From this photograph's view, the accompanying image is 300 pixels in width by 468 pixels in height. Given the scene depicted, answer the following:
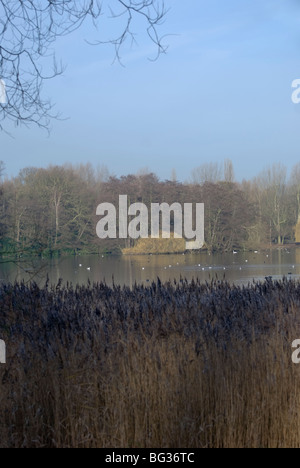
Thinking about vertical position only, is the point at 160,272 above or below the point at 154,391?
below

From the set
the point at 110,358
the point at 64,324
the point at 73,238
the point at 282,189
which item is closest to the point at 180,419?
the point at 110,358

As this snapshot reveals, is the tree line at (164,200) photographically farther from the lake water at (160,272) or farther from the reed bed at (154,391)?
the reed bed at (154,391)

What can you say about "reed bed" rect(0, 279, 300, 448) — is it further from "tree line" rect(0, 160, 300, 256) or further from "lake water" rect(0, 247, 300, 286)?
"tree line" rect(0, 160, 300, 256)

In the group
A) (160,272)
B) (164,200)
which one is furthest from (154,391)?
(164,200)

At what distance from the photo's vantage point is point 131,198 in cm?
5025

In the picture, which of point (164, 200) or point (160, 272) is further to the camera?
point (164, 200)

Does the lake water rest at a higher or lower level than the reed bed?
lower

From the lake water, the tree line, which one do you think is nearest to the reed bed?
the lake water

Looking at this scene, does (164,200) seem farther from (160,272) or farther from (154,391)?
(154,391)

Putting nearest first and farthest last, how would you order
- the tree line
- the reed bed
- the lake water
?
1. the reed bed
2. the lake water
3. the tree line

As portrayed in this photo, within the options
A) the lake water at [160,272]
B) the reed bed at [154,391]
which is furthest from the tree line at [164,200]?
the reed bed at [154,391]

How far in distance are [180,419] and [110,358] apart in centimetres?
65

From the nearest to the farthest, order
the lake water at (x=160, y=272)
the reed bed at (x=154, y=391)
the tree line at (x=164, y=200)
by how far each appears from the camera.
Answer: the reed bed at (x=154, y=391), the lake water at (x=160, y=272), the tree line at (x=164, y=200)

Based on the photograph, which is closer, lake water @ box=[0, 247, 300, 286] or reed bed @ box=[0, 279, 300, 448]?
reed bed @ box=[0, 279, 300, 448]
